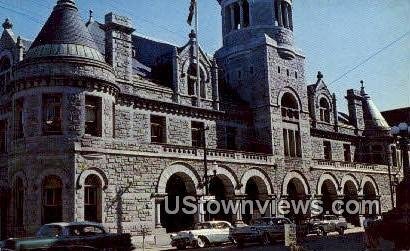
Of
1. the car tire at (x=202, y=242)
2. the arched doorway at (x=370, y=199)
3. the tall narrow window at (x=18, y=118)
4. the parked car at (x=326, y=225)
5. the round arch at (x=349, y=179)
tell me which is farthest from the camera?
the arched doorway at (x=370, y=199)

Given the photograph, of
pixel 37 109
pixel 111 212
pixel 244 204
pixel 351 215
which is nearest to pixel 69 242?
pixel 111 212

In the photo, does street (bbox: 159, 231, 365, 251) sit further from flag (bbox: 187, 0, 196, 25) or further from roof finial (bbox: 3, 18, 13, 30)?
roof finial (bbox: 3, 18, 13, 30)

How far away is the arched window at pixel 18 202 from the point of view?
2362 cm

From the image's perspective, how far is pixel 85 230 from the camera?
16047 millimetres

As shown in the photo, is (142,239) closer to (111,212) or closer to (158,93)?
(111,212)

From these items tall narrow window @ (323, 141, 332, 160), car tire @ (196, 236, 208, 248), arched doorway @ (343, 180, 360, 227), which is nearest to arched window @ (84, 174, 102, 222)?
car tire @ (196, 236, 208, 248)

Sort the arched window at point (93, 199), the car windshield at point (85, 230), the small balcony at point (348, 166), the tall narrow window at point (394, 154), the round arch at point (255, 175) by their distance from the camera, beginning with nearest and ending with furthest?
the car windshield at point (85, 230)
the arched window at point (93, 199)
the round arch at point (255, 175)
the small balcony at point (348, 166)
the tall narrow window at point (394, 154)

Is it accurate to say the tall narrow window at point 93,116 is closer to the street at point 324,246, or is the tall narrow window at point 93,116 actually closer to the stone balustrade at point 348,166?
the street at point 324,246

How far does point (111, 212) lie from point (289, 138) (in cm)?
1593

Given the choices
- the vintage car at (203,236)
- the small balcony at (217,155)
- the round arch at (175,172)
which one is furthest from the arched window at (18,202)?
the vintage car at (203,236)

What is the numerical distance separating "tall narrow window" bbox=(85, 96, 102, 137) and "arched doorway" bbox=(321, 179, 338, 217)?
20078 mm

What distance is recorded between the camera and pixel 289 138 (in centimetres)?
3478

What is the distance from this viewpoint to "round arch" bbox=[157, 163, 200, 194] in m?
25.5

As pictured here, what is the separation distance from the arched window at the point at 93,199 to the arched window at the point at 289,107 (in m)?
16.1
